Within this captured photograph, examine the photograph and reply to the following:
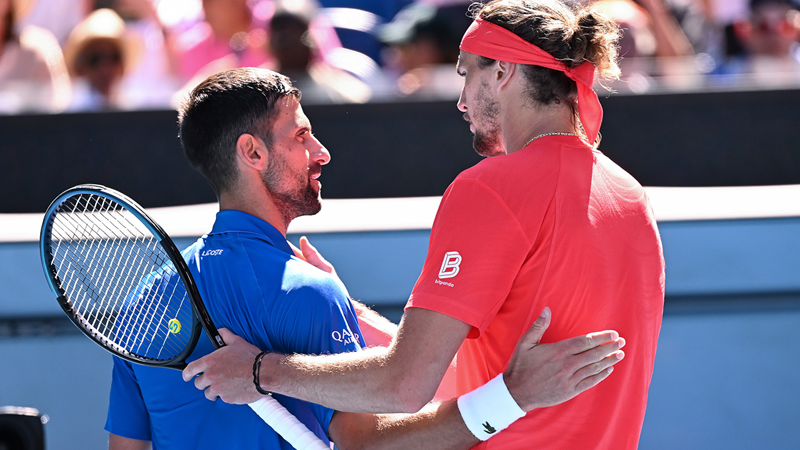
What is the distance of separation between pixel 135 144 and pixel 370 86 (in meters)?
1.24

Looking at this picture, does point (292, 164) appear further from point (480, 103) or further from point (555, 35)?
point (555, 35)

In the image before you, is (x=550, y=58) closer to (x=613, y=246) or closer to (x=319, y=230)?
Answer: (x=613, y=246)

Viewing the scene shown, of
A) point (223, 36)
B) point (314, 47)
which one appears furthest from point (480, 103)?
point (223, 36)

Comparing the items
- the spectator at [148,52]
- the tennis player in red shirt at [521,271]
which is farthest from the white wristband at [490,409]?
the spectator at [148,52]

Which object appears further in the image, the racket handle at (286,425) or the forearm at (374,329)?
the forearm at (374,329)

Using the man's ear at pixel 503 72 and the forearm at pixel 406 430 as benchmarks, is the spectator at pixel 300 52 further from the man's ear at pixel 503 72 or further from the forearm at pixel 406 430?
the forearm at pixel 406 430

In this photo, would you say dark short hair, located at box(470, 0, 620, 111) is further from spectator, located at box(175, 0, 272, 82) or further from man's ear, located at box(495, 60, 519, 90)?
spectator, located at box(175, 0, 272, 82)

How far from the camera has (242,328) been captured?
1776mm

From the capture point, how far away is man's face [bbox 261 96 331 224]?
1.91 meters

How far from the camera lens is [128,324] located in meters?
1.92

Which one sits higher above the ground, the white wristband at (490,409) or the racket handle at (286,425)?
the white wristband at (490,409)

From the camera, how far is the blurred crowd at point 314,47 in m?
3.85

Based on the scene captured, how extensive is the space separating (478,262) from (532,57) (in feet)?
1.59

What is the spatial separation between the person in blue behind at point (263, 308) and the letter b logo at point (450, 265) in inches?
7.8
